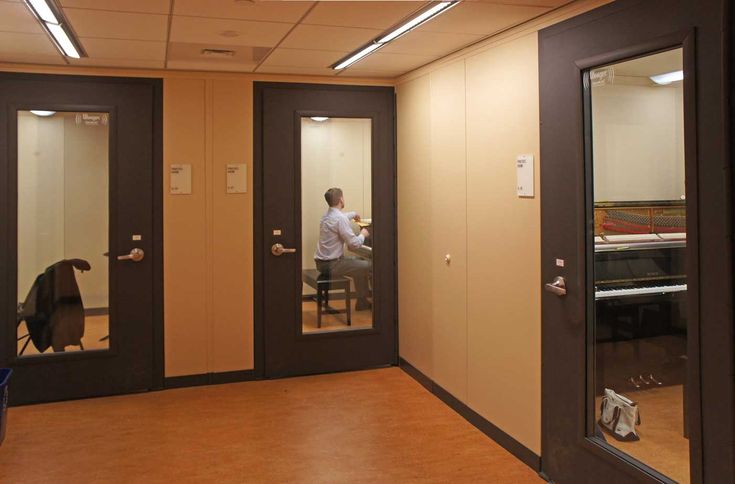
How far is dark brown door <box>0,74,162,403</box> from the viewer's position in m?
4.50

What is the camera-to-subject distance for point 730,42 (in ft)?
7.28

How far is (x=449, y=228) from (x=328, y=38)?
57.3 inches

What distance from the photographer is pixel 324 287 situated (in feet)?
17.1

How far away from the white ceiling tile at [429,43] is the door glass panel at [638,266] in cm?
97

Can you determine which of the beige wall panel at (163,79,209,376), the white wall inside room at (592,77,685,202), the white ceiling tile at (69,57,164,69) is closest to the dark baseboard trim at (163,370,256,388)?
the beige wall panel at (163,79,209,376)

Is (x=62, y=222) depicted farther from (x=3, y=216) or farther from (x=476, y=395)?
(x=476, y=395)

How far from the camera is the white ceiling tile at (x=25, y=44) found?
3627 mm

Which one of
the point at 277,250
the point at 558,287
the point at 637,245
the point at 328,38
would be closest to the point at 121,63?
the point at 328,38

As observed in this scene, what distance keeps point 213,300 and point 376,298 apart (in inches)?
51.7

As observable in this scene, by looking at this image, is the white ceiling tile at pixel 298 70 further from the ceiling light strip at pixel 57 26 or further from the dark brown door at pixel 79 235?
the ceiling light strip at pixel 57 26

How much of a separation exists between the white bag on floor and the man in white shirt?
2.44 m

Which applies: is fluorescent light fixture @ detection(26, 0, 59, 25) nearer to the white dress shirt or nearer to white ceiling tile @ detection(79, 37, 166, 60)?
white ceiling tile @ detection(79, 37, 166, 60)

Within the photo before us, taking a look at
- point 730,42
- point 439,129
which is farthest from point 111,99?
point 730,42

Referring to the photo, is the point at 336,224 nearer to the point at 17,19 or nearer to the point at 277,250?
the point at 277,250
